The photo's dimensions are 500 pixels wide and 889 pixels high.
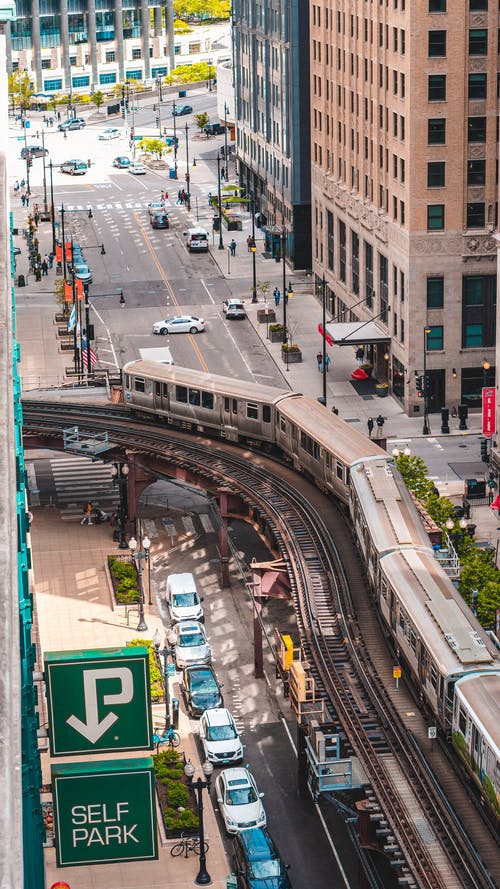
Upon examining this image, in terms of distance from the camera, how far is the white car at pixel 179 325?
129125mm

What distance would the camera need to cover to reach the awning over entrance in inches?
4333

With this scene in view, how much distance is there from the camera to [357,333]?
111 meters

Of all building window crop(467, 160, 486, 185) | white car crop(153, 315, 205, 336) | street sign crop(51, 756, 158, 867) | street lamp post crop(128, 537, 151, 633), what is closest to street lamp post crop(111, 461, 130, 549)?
street lamp post crop(128, 537, 151, 633)

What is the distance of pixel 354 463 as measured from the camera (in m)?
71.9

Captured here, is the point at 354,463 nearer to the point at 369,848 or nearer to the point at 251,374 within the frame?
the point at 369,848

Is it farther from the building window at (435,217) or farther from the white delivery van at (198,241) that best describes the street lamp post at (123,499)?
the white delivery van at (198,241)

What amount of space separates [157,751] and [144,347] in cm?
6612

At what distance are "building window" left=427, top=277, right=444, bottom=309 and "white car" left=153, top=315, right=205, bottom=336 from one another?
1144 inches

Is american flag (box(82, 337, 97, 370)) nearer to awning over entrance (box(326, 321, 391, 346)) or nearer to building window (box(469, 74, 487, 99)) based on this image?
awning over entrance (box(326, 321, 391, 346))

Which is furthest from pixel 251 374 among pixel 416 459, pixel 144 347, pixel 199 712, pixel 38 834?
pixel 38 834

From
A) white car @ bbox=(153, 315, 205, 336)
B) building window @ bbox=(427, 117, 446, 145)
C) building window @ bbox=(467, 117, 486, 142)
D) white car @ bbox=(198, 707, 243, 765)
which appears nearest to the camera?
white car @ bbox=(198, 707, 243, 765)

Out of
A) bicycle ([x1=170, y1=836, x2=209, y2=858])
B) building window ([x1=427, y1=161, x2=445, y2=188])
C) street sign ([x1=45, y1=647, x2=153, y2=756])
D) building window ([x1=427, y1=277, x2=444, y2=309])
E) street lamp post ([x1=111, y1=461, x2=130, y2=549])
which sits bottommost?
street lamp post ([x1=111, y1=461, x2=130, y2=549])

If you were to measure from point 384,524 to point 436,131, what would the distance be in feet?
148

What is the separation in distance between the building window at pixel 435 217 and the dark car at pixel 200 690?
44.9 m
